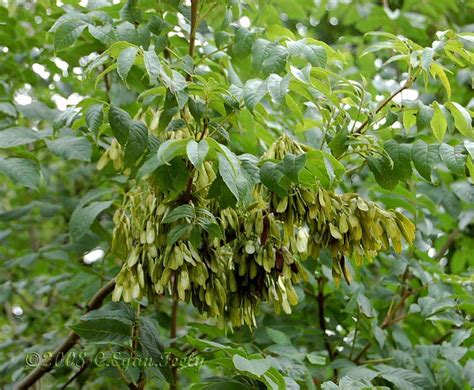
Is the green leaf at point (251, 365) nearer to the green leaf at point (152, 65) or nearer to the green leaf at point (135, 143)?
the green leaf at point (135, 143)

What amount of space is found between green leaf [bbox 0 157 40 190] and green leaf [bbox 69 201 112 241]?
0.19 meters

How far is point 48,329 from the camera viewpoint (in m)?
3.33

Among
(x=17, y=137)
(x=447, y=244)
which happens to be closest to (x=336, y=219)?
(x=17, y=137)

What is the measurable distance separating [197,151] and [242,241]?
30 centimetres

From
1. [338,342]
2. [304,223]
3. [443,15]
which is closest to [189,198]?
[304,223]

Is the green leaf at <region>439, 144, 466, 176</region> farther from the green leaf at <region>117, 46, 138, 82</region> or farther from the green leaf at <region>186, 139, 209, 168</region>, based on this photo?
the green leaf at <region>117, 46, 138, 82</region>

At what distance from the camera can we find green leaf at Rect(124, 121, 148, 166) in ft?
5.28

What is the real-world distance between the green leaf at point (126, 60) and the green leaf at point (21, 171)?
0.51 m

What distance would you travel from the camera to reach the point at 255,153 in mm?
2205

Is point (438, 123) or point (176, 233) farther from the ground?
point (438, 123)

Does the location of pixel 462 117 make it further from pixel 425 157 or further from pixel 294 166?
pixel 294 166

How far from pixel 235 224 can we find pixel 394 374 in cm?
77

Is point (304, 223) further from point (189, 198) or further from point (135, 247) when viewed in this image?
point (135, 247)

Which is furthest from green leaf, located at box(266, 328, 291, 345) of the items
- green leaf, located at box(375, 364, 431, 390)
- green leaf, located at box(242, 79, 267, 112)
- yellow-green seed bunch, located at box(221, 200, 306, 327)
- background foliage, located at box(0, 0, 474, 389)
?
green leaf, located at box(242, 79, 267, 112)
